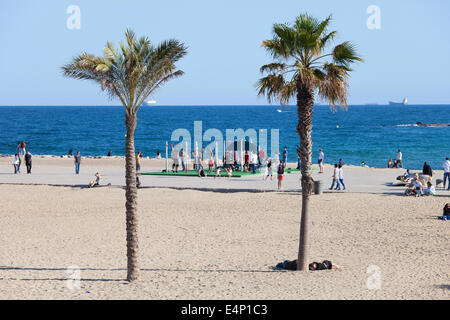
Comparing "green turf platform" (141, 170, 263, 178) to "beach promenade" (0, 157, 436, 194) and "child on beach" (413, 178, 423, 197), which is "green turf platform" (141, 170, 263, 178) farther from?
"child on beach" (413, 178, 423, 197)

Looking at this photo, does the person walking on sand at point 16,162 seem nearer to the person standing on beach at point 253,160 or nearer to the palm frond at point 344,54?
the person standing on beach at point 253,160

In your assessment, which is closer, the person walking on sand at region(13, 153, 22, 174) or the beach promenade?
the beach promenade

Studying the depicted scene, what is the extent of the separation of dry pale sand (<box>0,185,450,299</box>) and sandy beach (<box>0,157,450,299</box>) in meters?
0.04

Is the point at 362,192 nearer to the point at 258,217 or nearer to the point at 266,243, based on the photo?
the point at 258,217

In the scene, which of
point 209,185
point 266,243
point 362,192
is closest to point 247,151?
point 209,185

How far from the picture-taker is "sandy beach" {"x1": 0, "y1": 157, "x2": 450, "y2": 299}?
13641 mm

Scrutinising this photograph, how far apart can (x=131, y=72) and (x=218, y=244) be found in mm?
7355

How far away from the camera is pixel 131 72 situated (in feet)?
44.3

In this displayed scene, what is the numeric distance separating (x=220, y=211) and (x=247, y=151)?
13.1 metres

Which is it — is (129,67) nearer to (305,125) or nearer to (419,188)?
(305,125)

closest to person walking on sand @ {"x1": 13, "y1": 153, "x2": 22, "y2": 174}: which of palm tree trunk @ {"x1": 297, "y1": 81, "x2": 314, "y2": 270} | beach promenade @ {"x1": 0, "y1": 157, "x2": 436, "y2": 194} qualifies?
beach promenade @ {"x1": 0, "y1": 157, "x2": 436, "y2": 194}

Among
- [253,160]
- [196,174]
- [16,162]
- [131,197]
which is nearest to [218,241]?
[131,197]

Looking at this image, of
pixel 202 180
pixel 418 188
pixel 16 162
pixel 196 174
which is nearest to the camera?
pixel 418 188

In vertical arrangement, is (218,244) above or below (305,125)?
below
